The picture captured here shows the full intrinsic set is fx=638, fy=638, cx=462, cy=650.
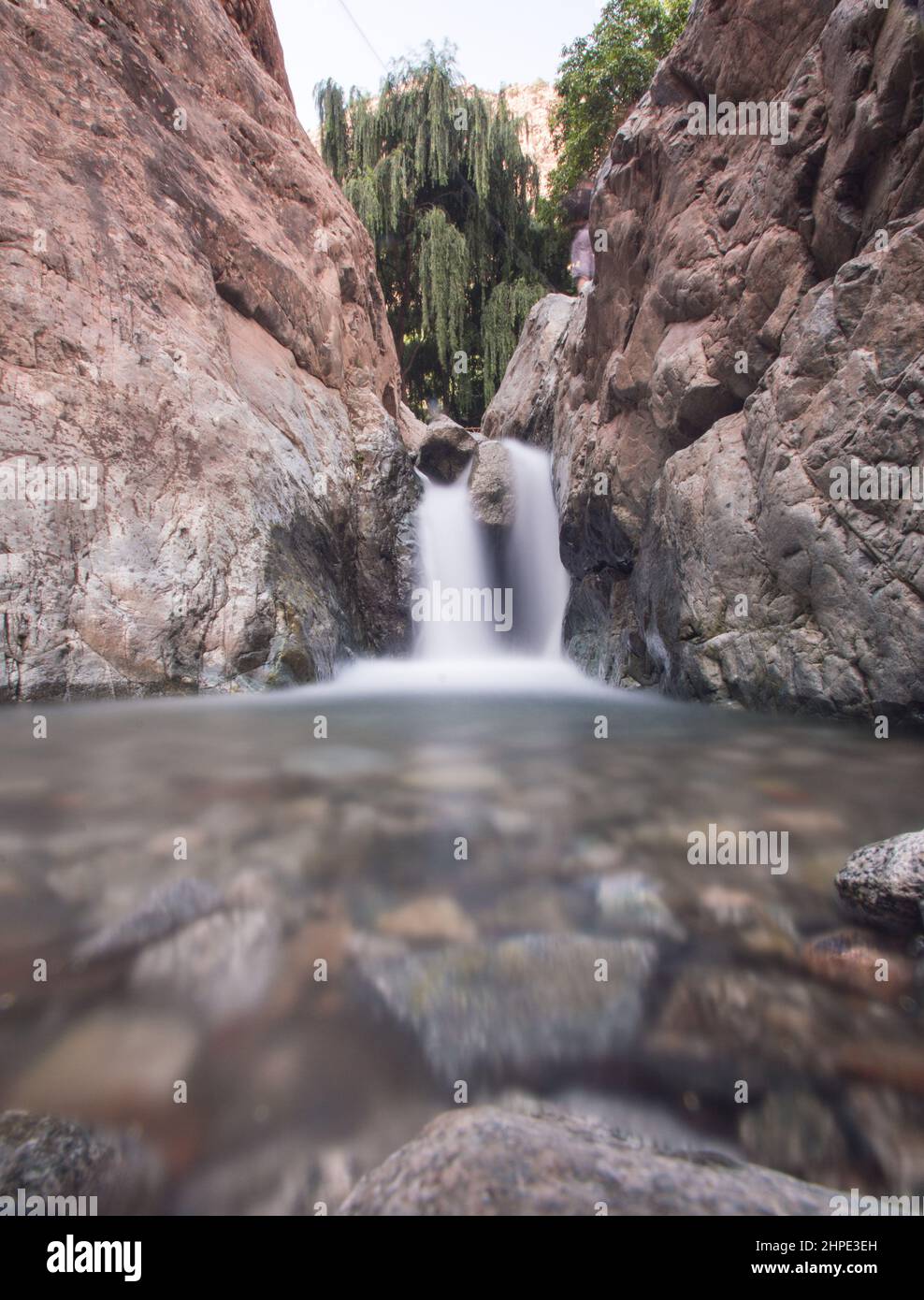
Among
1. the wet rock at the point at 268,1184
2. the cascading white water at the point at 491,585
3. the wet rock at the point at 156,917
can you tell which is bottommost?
the wet rock at the point at 268,1184

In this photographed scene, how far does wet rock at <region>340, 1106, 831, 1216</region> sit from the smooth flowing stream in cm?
10

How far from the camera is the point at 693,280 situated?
5227 mm

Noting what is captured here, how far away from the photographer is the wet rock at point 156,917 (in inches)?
56.4

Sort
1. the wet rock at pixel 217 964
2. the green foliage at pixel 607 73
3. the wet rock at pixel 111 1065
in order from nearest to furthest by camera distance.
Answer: the wet rock at pixel 111 1065 → the wet rock at pixel 217 964 → the green foliage at pixel 607 73

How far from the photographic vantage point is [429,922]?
1.58 meters

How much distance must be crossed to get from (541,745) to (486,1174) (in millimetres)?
2685

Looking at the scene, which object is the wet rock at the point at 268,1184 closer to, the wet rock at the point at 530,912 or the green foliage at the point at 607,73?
the wet rock at the point at 530,912

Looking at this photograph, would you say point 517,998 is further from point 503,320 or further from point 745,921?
point 503,320

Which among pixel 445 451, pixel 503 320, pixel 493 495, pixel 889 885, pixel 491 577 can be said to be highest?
pixel 503 320

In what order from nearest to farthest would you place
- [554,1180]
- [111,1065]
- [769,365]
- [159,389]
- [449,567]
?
[554,1180] → [111,1065] → [769,365] → [159,389] → [449,567]

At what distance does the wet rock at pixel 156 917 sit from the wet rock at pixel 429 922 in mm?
452

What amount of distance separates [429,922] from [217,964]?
1.61 ft

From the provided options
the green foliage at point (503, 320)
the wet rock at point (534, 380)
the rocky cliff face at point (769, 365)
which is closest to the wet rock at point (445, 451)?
the wet rock at point (534, 380)

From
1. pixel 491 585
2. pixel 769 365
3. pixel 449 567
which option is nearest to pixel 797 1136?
pixel 769 365
